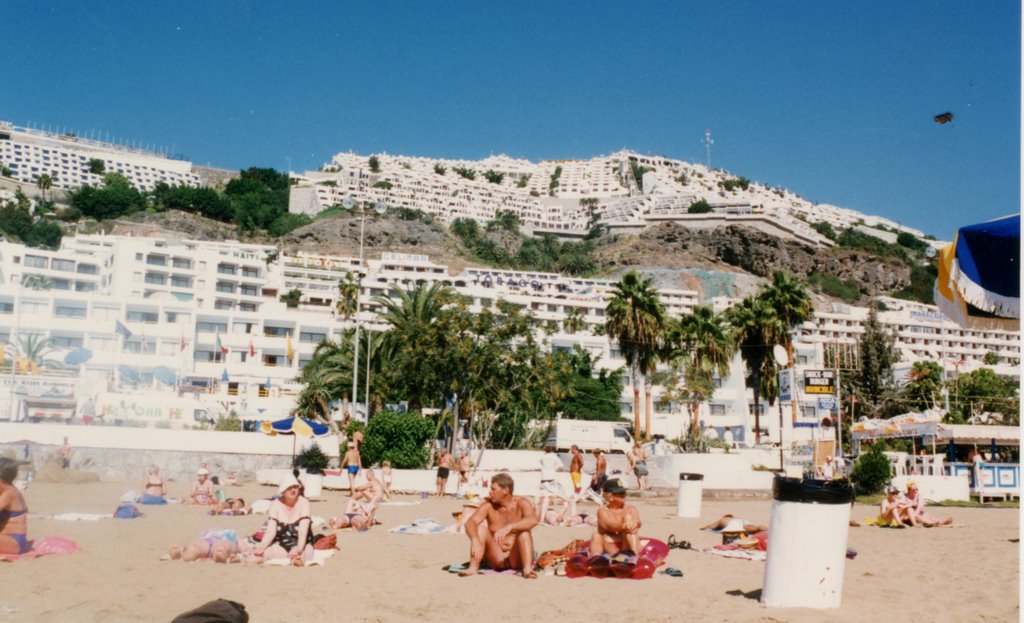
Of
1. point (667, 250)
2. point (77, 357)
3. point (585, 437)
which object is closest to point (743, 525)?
point (585, 437)

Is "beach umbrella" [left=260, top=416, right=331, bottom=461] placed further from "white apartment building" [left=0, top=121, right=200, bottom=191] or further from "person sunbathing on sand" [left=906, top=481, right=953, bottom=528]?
"white apartment building" [left=0, top=121, right=200, bottom=191]

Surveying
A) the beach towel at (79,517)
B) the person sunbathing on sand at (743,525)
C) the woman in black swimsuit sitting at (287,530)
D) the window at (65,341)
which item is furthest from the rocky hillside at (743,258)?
the woman in black swimsuit sitting at (287,530)

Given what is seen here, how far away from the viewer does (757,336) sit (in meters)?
39.1

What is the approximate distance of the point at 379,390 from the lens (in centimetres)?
3319

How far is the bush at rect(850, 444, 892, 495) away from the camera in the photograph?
21422mm

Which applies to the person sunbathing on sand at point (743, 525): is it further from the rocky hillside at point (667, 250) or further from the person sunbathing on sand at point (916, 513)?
the rocky hillside at point (667, 250)

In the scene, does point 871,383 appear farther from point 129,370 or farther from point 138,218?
point 138,218

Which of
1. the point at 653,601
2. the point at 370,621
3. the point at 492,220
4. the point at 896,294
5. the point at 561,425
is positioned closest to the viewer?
the point at 370,621

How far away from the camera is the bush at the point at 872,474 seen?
2142 cm

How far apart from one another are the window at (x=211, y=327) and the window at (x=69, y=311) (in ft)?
28.9

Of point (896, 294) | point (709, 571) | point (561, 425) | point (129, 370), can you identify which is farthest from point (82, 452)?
point (896, 294)

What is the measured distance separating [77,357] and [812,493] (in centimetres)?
4534

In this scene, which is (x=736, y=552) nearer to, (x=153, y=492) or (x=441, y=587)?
(x=441, y=587)

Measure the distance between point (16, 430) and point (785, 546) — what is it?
21164 millimetres
